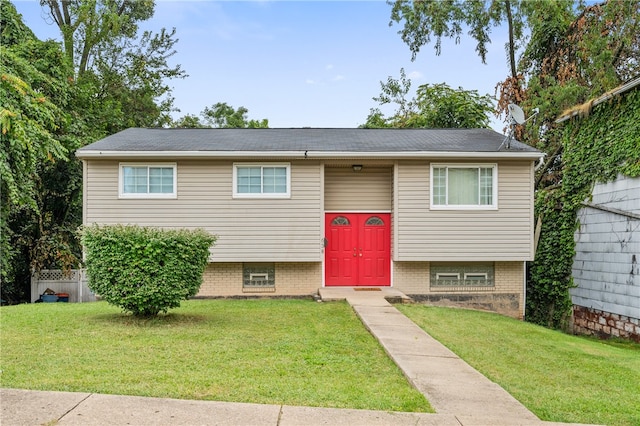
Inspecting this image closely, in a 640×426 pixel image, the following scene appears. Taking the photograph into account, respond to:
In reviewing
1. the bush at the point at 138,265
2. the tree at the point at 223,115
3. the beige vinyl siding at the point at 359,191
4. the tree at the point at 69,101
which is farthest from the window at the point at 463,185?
the tree at the point at 223,115

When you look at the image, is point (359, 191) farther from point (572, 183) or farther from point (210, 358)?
point (210, 358)

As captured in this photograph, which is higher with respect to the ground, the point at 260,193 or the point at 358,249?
the point at 260,193

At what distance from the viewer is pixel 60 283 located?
50.3ft

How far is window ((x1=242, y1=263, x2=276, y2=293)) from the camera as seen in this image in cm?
1331

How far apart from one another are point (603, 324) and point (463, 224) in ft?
13.5

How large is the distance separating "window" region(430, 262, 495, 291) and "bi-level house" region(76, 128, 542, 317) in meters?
0.03

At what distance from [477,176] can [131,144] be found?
9100mm

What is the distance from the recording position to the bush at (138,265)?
26.2 feet

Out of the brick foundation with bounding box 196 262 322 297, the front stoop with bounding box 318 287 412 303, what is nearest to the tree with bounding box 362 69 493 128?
the front stoop with bounding box 318 287 412 303

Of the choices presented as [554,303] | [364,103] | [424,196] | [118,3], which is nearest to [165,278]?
[424,196]

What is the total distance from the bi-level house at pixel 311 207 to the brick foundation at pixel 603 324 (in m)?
1.68

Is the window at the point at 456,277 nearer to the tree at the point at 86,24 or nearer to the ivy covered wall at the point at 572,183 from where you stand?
the ivy covered wall at the point at 572,183

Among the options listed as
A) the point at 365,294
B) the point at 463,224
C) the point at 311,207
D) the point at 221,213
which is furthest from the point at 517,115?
the point at 221,213

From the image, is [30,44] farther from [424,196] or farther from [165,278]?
[424,196]
